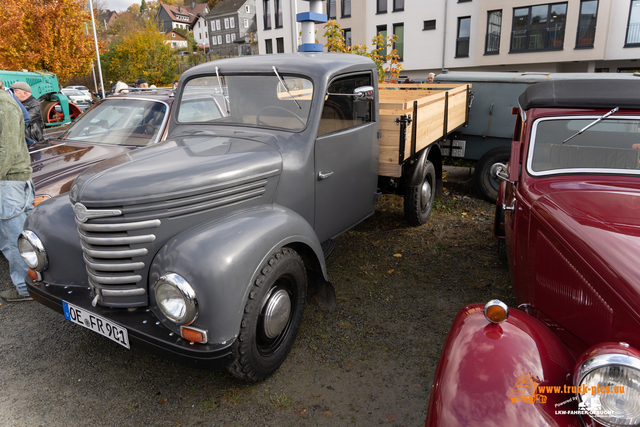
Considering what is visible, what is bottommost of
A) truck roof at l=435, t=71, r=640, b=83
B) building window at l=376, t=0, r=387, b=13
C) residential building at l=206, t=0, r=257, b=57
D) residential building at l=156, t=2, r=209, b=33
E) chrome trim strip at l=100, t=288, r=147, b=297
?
chrome trim strip at l=100, t=288, r=147, b=297

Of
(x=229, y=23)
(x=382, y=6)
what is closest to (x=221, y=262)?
(x=382, y=6)

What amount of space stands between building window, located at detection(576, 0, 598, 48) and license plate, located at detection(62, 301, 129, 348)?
74.9 feet

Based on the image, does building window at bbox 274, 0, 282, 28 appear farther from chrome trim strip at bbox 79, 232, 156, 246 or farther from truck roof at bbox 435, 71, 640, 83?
chrome trim strip at bbox 79, 232, 156, 246

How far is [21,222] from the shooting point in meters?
3.92

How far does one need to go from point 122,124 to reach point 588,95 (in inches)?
208

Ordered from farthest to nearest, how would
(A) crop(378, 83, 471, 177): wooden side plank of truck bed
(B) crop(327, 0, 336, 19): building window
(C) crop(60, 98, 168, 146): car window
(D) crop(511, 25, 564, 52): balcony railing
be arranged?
(B) crop(327, 0, 336, 19): building window < (D) crop(511, 25, 564, 52): balcony railing < (C) crop(60, 98, 168, 146): car window < (A) crop(378, 83, 471, 177): wooden side plank of truck bed

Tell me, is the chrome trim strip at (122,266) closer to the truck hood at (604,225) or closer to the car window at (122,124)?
the truck hood at (604,225)

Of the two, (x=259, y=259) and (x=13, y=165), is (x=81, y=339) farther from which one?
(x=259, y=259)

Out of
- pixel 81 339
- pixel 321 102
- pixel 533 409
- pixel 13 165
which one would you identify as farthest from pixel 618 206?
pixel 13 165

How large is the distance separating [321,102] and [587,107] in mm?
1941

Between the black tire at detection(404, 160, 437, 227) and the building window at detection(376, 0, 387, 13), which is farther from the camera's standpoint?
the building window at detection(376, 0, 387, 13)

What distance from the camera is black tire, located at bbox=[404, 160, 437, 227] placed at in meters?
5.27

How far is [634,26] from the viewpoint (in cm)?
1834

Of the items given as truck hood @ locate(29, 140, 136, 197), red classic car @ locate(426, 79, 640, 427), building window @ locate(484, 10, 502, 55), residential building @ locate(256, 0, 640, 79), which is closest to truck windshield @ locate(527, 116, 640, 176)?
red classic car @ locate(426, 79, 640, 427)
